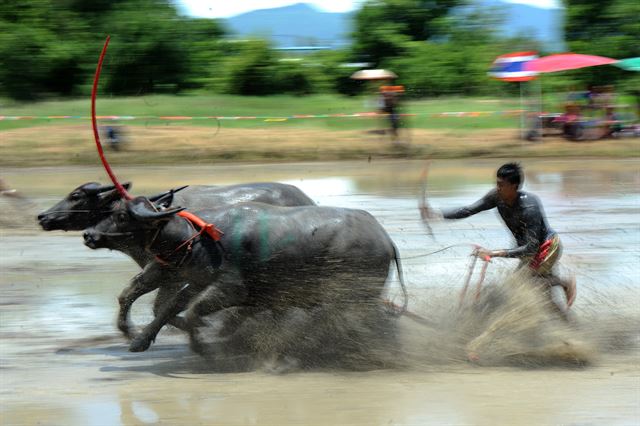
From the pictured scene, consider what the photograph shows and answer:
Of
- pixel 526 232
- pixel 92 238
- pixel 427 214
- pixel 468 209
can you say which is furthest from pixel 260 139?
pixel 526 232

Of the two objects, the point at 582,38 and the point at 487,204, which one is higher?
the point at 487,204

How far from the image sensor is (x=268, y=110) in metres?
27.3

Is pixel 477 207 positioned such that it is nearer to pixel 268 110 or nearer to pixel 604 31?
pixel 268 110

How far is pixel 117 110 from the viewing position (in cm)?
2573

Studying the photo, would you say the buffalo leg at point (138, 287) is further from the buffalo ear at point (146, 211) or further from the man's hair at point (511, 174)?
the man's hair at point (511, 174)

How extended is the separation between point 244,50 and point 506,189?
24.6 meters

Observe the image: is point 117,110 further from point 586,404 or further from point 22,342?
point 586,404

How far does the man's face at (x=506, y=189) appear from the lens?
24.8 feet

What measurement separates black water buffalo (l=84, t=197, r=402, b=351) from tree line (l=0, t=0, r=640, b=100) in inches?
867

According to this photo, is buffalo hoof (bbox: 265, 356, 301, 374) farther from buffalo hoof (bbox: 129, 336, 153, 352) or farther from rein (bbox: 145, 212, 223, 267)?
rein (bbox: 145, 212, 223, 267)

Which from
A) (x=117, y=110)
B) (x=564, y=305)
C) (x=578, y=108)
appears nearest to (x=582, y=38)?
(x=578, y=108)

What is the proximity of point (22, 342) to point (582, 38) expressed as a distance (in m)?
24.9

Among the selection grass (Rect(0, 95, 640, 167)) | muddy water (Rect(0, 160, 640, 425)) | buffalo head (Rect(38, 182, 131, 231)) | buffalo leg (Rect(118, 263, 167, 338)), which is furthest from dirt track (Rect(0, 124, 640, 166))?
buffalo head (Rect(38, 182, 131, 231))

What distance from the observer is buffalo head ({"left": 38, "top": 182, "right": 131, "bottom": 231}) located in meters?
7.69
